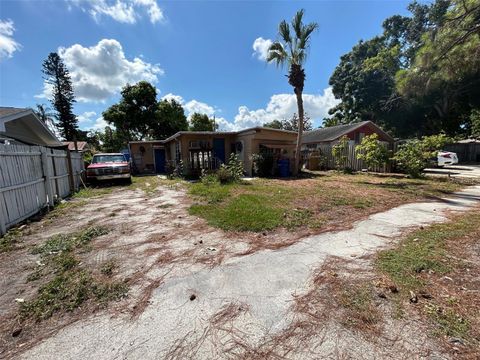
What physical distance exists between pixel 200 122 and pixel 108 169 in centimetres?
2622

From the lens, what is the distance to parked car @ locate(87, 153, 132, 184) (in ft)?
38.7

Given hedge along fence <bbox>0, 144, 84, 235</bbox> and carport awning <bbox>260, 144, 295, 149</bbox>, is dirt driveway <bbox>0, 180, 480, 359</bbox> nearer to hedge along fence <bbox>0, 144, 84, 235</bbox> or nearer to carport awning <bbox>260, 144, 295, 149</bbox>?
hedge along fence <bbox>0, 144, 84, 235</bbox>

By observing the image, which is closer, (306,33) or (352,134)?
(306,33)

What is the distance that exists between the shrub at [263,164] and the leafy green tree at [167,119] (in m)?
20.6

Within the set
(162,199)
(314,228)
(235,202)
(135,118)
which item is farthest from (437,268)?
(135,118)

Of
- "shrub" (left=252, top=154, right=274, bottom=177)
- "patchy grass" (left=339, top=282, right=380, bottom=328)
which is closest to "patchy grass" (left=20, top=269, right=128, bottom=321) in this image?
"patchy grass" (left=339, top=282, right=380, bottom=328)

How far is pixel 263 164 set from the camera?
567 inches

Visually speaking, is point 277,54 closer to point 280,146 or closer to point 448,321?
point 280,146

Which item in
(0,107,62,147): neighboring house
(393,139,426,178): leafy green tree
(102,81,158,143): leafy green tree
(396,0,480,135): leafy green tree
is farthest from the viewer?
(102,81,158,143): leafy green tree

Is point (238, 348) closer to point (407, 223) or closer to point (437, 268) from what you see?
point (437, 268)

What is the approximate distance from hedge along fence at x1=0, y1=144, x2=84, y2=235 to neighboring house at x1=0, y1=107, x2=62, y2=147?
168 centimetres

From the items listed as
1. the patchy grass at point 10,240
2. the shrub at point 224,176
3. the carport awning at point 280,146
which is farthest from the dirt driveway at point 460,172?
the patchy grass at point 10,240

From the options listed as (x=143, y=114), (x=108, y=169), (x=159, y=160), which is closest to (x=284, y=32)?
(x=108, y=169)

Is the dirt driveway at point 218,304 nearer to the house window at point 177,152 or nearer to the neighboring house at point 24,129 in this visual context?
the neighboring house at point 24,129
